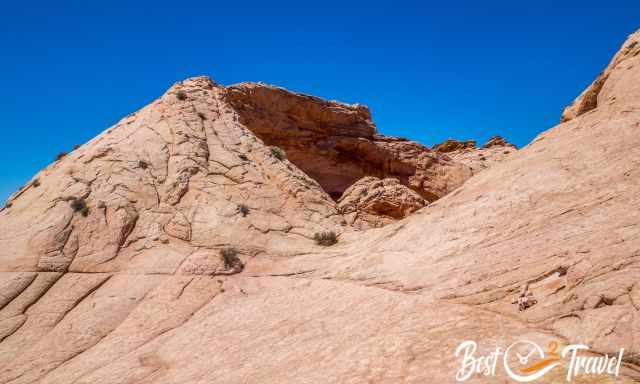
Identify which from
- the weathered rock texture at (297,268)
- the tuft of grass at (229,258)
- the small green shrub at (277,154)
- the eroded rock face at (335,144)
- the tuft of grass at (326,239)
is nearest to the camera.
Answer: the weathered rock texture at (297,268)

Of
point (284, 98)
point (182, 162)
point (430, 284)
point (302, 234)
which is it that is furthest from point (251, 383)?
point (284, 98)

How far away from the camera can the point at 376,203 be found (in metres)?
22.2

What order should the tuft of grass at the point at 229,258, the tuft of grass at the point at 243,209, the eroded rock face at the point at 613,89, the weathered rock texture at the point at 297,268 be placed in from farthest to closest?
the tuft of grass at the point at 243,209, the tuft of grass at the point at 229,258, the eroded rock face at the point at 613,89, the weathered rock texture at the point at 297,268

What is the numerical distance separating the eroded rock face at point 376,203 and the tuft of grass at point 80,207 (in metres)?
10.5

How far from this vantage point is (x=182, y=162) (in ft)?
61.6

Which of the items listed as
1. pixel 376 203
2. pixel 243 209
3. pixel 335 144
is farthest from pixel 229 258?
pixel 335 144

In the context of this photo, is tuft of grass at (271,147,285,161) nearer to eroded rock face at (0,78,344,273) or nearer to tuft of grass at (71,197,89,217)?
eroded rock face at (0,78,344,273)

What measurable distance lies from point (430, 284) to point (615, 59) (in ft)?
36.8

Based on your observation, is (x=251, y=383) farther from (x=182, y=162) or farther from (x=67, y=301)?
(x=182, y=162)

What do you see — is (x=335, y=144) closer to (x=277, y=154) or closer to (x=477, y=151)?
(x=277, y=154)

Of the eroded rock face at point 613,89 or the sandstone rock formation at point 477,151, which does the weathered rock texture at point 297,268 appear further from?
the sandstone rock formation at point 477,151

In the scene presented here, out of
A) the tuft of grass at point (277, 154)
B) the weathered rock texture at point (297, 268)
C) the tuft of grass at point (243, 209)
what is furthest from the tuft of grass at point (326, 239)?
the tuft of grass at point (277, 154)

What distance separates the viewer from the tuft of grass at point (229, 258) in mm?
14172

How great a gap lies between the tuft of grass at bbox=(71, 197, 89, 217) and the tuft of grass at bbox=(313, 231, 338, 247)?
7974mm
